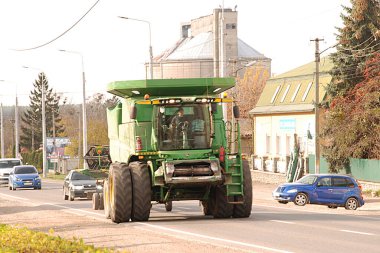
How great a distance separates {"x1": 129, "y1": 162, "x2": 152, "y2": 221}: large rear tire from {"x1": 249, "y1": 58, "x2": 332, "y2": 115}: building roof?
4295cm

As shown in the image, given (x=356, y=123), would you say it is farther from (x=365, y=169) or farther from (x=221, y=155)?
(x=221, y=155)

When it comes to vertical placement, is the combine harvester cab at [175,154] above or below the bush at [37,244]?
above

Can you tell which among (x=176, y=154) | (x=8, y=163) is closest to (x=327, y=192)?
(x=176, y=154)

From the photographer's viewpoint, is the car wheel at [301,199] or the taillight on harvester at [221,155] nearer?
the taillight on harvester at [221,155]

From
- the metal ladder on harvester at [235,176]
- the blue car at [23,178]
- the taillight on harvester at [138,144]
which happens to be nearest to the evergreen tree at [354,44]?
the blue car at [23,178]

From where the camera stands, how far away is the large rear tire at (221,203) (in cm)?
2673

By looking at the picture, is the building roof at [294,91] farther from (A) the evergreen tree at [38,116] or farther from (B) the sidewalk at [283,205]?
(A) the evergreen tree at [38,116]

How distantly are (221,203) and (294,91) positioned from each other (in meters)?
48.1

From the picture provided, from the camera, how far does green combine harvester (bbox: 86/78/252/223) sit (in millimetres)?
25672

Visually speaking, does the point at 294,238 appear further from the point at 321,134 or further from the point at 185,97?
the point at 321,134

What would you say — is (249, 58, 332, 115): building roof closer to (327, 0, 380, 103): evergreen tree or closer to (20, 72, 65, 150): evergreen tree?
(327, 0, 380, 103): evergreen tree

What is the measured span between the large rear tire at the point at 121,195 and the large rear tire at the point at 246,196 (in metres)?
3.01

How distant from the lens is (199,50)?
117 metres

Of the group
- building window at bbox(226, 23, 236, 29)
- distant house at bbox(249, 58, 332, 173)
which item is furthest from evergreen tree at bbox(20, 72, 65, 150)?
distant house at bbox(249, 58, 332, 173)
